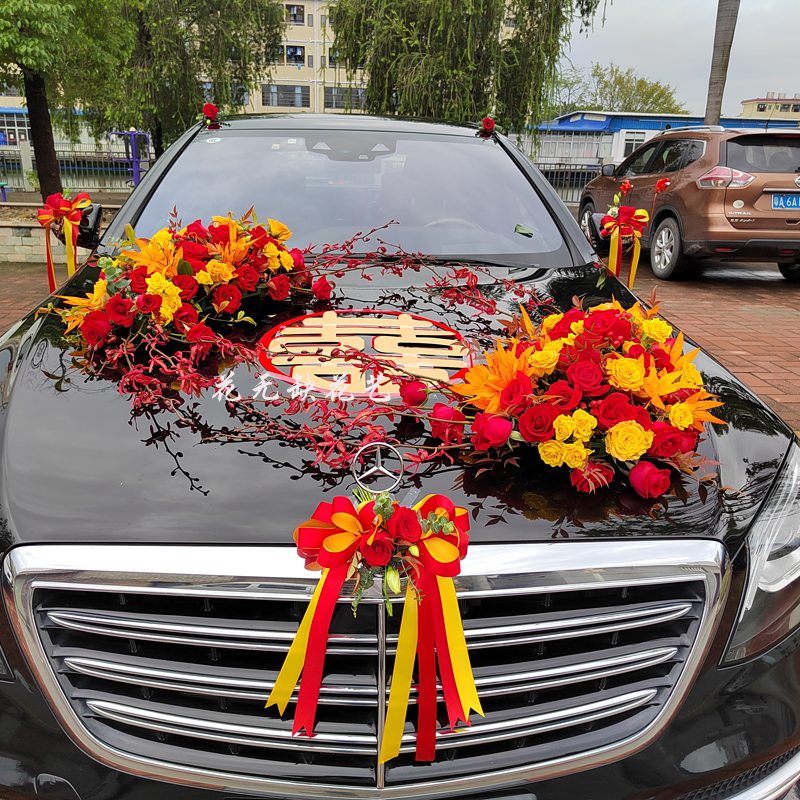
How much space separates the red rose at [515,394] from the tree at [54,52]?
30.6ft

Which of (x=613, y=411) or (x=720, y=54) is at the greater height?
(x=720, y=54)

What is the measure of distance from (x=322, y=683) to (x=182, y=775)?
0.90 ft

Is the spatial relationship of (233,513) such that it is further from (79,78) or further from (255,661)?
(79,78)

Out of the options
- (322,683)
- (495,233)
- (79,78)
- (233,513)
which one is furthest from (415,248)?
(79,78)

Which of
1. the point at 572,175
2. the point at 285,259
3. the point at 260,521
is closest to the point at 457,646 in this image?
the point at 260,521

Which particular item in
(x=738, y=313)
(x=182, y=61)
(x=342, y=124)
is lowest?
(x=738, y=313)

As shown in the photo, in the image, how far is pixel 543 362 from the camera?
4.58 ft

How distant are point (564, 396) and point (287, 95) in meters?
63.3

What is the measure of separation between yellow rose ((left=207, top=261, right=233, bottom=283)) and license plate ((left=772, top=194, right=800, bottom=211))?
24.8 ft

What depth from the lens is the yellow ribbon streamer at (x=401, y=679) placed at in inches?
42.4

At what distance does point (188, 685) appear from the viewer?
1167mm

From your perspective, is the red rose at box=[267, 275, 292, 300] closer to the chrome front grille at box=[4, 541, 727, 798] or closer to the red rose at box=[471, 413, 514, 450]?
the red rose at box=[471, 413, 514, 450]

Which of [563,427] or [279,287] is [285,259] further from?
[563,427]

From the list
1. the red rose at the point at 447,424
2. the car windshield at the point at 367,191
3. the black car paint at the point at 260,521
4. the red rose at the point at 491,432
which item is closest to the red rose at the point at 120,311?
the black car paint at the point at 260,521
